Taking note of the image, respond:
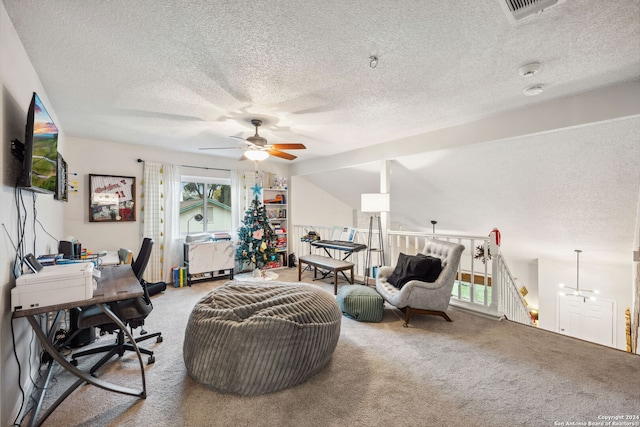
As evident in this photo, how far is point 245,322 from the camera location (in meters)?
1.91

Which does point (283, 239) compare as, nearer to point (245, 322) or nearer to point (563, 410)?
point (245, 322)

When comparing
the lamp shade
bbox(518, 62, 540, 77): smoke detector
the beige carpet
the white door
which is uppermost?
bbox(518, 62, 540, 77): smoke detector

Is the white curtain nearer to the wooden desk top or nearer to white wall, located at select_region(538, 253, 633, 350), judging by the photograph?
the wooden desk top

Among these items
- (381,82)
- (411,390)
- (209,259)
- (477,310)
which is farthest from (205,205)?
(477,310)

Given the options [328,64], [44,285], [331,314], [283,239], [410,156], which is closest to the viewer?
[44,285]

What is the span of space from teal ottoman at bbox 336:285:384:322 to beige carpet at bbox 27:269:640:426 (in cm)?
42

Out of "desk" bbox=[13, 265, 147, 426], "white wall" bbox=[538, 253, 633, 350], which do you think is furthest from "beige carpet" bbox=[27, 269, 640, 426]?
"white wall" bbox=[538, 253, 633, 350]

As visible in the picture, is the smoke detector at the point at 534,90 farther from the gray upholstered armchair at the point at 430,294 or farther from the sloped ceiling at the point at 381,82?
the gray upholstered armchair at the point at 430,294

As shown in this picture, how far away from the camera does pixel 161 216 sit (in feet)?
15.4

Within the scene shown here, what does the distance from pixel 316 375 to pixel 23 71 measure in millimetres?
3011

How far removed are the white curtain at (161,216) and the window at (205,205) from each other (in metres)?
0.29

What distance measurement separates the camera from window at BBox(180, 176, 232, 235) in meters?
5.21

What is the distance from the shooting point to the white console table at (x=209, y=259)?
4695 mm

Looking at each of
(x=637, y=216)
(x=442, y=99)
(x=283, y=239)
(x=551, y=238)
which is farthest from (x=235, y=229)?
(x=637, y=216)
